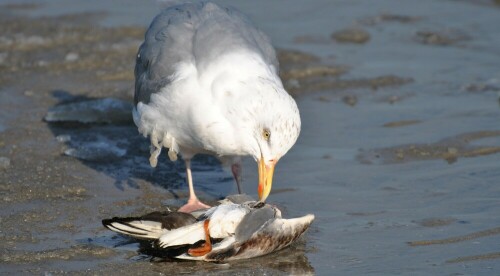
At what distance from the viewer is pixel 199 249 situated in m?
4.95

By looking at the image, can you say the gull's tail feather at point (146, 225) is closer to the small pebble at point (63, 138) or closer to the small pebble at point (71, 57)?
the small pebble at point (63, 138)

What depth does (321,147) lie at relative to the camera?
726cm

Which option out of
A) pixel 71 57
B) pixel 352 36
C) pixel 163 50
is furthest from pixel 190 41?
pixel 352 36

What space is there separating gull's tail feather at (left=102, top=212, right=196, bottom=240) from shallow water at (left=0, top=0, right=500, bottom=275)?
0.14 metres

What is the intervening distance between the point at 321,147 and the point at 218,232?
7.65 feet

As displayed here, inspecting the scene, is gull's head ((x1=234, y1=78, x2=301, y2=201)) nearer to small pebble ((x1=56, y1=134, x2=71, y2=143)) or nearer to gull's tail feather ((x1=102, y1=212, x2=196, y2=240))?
Answer: gull's tail feather ((x1=102, y1=212, x2=196, y2=240))

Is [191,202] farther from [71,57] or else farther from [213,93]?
[71,57]

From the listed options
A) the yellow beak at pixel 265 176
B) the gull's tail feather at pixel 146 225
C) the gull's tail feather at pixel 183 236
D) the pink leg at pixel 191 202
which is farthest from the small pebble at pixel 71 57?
the gull's tail feather at pixel 183 236

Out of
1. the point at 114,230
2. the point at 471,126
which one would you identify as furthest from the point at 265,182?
the point at 471,126

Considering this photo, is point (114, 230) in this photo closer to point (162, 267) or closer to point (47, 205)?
point (162, 267)

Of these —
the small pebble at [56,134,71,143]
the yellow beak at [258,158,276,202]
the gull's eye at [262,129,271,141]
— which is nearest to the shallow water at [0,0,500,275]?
the small pebble at [56,134,71,143]

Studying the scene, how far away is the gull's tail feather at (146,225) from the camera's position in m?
5.03

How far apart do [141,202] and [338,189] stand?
1.25m

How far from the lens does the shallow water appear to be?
17.1 feet
